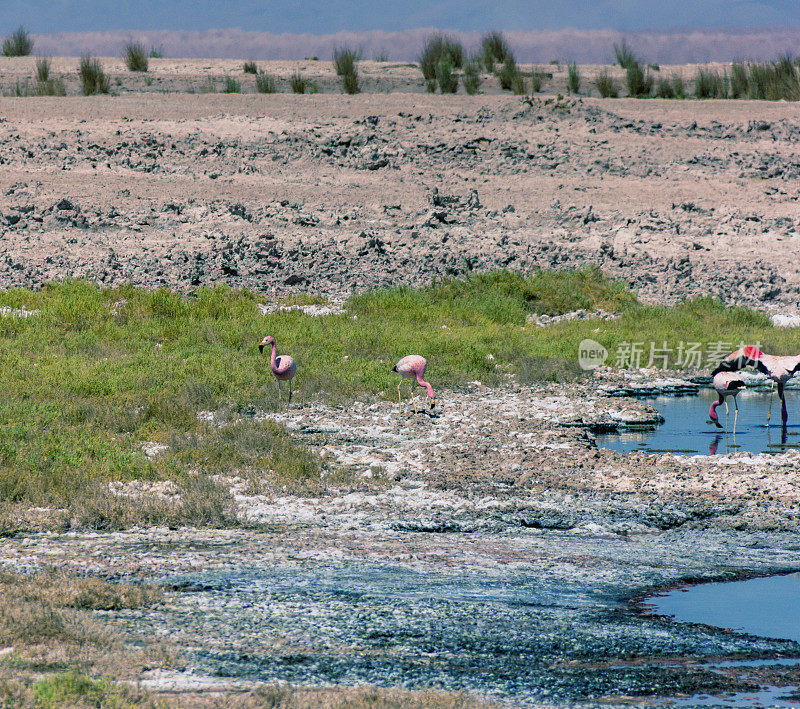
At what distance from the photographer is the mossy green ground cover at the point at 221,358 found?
826 cm

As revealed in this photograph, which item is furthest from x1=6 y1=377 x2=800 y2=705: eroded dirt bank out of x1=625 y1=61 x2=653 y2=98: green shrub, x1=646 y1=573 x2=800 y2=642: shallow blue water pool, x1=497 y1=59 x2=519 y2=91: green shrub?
x1=625 y1=61 x2=653 y2=98: green shrub

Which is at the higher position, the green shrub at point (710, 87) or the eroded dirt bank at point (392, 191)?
the green shrub at point (710, 87)

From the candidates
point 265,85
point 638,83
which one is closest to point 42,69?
point 265,85

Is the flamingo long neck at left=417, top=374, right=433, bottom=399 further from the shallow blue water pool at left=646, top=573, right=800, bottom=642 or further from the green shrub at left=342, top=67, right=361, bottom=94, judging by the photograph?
the green shrub at left=342, top=67, right=361, bottom=94

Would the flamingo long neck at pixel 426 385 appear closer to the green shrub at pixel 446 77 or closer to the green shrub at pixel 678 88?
the green shrub at pixel 446 77

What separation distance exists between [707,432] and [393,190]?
49.5 ft

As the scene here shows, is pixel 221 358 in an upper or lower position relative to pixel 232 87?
lower

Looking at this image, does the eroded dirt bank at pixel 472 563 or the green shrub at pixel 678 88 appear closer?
the eroded dirt bank at pixel 472 563

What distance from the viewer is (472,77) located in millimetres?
31094

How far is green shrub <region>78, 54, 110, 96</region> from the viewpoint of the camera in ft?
96.2

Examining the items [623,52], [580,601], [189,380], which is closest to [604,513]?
[580,601]

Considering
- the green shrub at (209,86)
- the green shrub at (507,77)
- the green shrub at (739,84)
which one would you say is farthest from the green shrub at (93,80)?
the green shrub at (739,84)

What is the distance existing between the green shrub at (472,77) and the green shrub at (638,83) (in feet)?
15.2

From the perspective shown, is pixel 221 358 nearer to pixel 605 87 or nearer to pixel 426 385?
pixel 426 385
